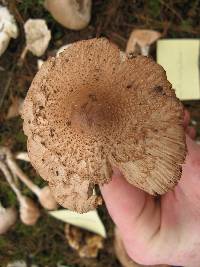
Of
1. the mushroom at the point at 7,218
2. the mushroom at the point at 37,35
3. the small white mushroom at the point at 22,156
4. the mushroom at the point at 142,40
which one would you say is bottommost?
the mushroom at the point at 7,218

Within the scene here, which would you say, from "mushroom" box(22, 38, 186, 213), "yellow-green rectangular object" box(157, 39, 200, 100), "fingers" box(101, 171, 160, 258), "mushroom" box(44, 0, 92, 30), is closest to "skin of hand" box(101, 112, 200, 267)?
"fingers" box(101, 171, 160, 258)

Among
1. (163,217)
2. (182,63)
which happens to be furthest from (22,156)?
(182,63)

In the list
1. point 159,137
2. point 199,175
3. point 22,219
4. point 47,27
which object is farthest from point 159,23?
point 22,219

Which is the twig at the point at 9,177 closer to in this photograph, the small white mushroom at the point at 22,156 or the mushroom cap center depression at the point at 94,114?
the small white mushroom at the point at 22,156

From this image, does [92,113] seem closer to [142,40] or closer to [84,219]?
[142,40]

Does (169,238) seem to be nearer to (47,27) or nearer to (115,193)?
(115,193)

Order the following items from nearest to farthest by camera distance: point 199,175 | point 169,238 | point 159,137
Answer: point 159,137, point 199,175, point 169,238

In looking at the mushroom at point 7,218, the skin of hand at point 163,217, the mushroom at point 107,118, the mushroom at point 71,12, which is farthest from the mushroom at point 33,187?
the mushroom at point 107,118

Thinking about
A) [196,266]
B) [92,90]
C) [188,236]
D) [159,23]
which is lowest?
[196,266]
